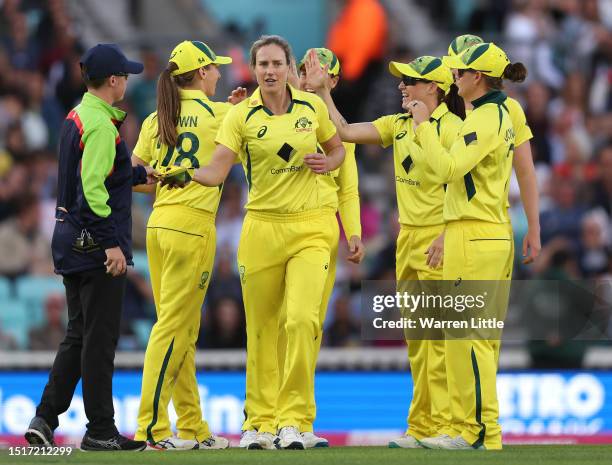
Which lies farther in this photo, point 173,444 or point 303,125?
point 173,444

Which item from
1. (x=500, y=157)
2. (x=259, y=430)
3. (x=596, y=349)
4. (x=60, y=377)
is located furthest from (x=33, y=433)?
(x=596, y=349)

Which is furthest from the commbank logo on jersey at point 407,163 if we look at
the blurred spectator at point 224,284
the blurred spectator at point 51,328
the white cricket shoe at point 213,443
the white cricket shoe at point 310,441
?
the blurred spectator at point 51,328

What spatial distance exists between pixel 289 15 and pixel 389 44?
214cm

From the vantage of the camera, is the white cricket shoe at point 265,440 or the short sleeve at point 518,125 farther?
the short sleeve at point 518,125

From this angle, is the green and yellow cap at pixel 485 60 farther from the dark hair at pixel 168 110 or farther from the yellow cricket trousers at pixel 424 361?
the dark hair at pixel 168 110

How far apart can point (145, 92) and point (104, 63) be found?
27.7ft

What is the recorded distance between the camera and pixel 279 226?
32.1 feet

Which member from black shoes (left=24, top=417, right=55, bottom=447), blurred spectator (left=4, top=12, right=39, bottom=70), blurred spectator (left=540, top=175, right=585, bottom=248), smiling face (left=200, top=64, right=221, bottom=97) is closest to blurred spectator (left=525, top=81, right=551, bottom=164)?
blurred spectator (left=540, top=175, right=585, bottom=248)

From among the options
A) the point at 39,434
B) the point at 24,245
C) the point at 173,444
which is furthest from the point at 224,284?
the point at 39,434

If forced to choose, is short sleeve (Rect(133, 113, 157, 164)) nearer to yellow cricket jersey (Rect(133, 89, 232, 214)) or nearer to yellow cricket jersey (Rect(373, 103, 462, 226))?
yellow cricket jersey (Rect(133, 89, 232, 214))

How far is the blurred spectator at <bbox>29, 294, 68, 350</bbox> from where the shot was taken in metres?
15.5

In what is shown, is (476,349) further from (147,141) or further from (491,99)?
(147,141)

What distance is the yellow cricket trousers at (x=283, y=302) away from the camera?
9.66 meters

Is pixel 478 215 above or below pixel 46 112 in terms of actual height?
below
